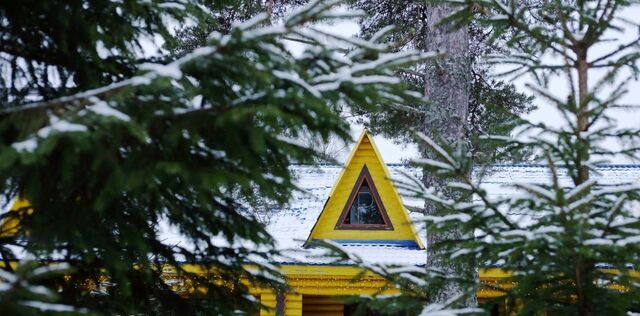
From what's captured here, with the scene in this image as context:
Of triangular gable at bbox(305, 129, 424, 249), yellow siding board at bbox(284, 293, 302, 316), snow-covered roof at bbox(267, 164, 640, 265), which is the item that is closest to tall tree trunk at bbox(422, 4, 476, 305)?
snow-covered roof at bbox(267, 164, 640, 265)

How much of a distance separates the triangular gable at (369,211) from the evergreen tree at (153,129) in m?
5.45

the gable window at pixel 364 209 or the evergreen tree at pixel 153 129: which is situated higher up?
the gable window at pixel 364 209

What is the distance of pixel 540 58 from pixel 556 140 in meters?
0.85

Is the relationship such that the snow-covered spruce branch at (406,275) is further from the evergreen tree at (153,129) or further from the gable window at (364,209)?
the gable window at (364,209)

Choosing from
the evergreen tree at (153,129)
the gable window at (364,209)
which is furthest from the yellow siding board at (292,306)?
the evergreen tree at (153,129)

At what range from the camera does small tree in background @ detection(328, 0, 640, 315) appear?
3.10 m

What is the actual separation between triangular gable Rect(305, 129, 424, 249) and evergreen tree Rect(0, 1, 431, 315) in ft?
17.9

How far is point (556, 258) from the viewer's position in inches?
128

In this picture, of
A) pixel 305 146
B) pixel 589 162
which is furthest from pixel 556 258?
pixel 305 146

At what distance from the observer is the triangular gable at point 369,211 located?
9586mm

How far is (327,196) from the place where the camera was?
1053cm

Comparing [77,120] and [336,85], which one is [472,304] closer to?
[336,85]

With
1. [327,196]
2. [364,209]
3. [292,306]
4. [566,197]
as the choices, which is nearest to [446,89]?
[364,209]

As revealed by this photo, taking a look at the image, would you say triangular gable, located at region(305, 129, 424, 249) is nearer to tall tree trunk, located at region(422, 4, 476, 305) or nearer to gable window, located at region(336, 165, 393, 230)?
gable window, located at region(336, 165, 393, 230)
